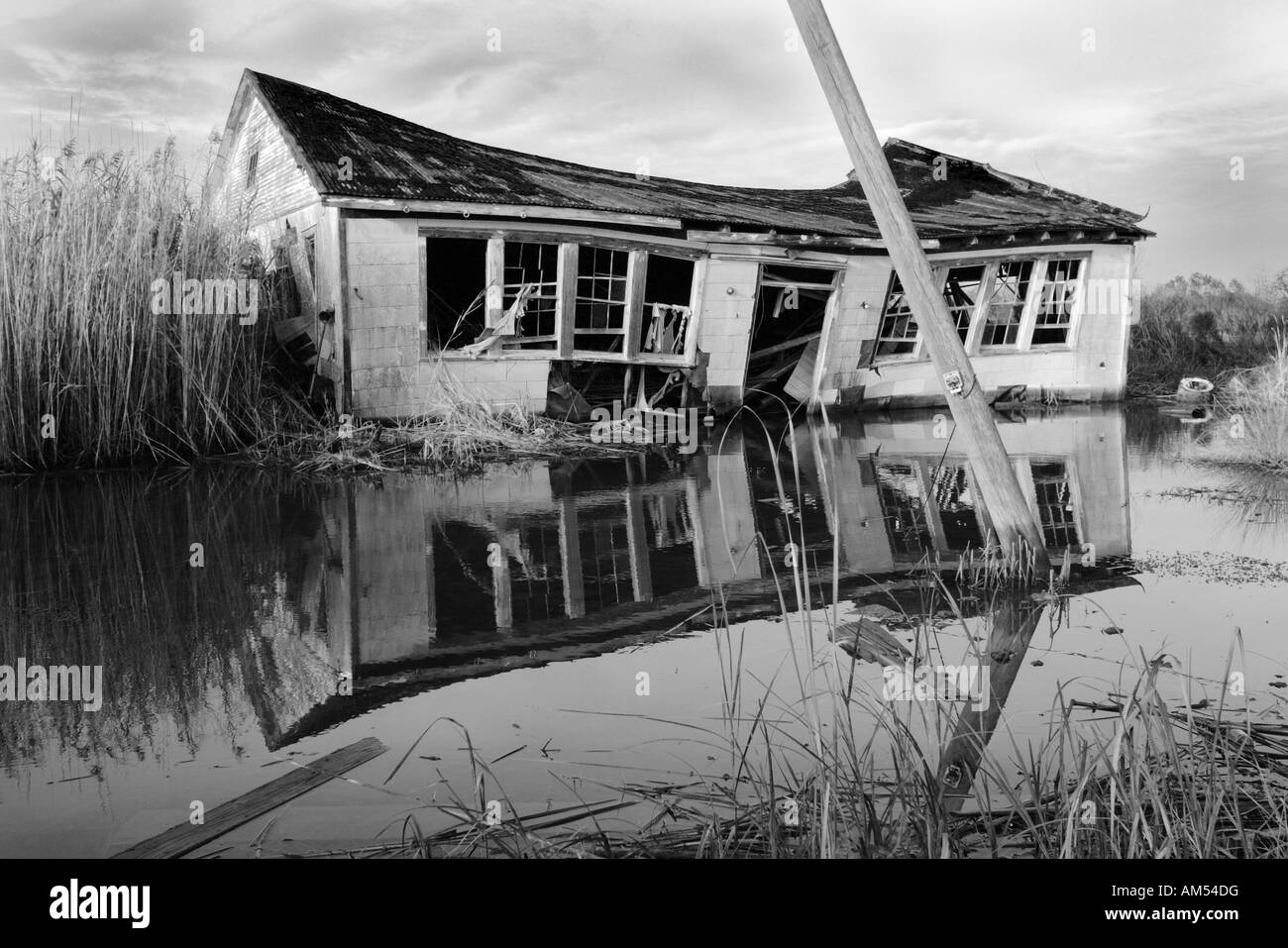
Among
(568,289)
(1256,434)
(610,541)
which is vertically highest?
(568,289)

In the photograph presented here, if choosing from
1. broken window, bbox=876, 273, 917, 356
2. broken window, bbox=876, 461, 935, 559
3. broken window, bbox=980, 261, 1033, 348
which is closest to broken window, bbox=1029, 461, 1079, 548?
broken window, bbox=876, 461, 935, 559

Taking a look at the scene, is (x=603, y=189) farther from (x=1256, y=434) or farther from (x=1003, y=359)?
(x=1256, y=434)

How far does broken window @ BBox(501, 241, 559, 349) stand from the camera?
13.9 meters

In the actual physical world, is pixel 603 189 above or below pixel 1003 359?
above

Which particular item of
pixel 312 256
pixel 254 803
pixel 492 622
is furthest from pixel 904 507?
pixel 312 256

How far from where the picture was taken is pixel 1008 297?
738 inches

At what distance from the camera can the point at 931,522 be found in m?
7.88

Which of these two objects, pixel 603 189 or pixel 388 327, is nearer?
pixel 388 327

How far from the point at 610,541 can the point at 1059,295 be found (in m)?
14.4

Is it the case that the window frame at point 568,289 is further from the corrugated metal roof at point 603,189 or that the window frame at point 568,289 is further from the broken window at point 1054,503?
the broken window at point 1054,503

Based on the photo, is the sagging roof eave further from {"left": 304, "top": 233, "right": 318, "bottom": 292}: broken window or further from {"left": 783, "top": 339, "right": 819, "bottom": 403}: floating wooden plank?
{"left": 783, "top": 339, "right": 819, "bottom": 403}: floating wooden plank
